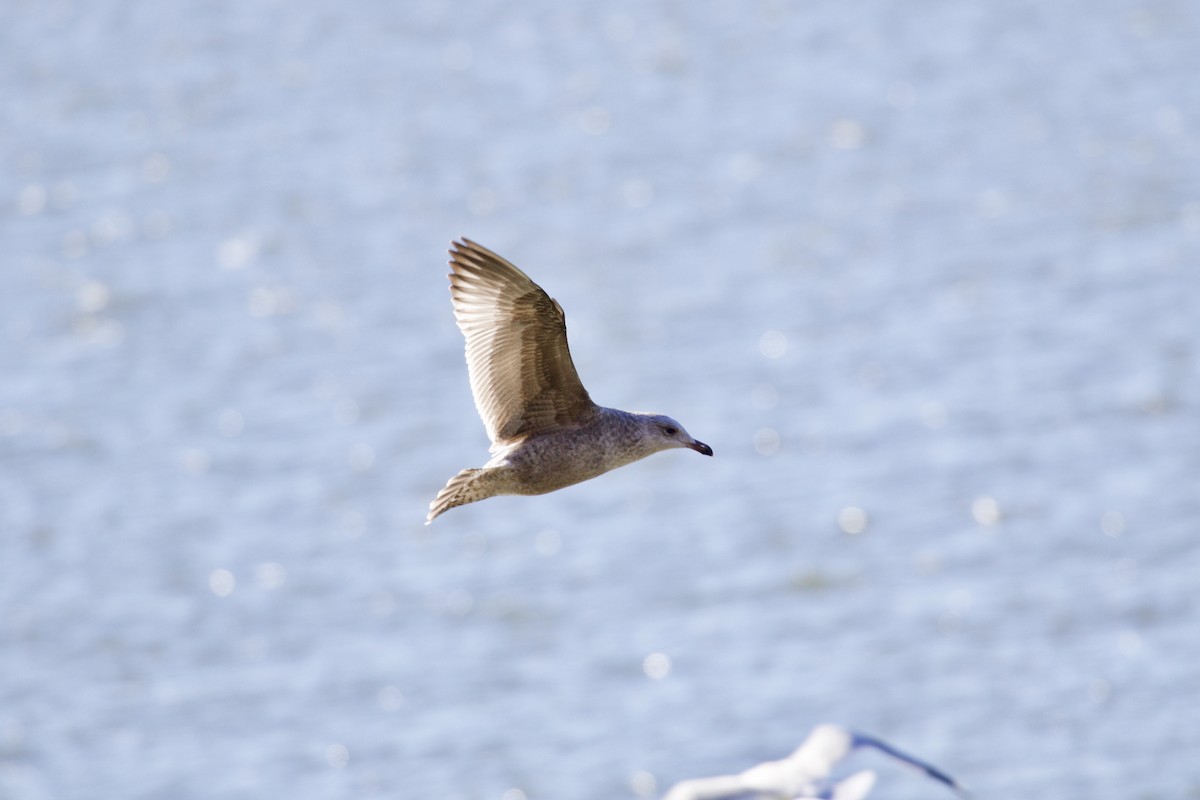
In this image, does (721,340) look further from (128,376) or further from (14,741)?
(14,741)

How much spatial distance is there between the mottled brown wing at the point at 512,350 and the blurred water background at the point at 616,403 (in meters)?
15.4

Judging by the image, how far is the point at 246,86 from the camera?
43062mm

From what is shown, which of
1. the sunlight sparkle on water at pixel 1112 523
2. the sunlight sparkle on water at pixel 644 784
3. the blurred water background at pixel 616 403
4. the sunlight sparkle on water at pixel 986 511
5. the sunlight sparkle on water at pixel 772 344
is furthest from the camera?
the sunlight sparkle on water at pixel 772 344

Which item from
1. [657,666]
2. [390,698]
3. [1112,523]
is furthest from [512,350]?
[1112,523]

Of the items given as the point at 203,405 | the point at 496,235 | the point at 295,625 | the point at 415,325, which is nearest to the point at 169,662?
the point at 295,625

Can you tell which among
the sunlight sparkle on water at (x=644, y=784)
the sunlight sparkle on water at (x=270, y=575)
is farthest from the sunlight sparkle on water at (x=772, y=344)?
the sunlight sparkle on water at (x=644, y=784)

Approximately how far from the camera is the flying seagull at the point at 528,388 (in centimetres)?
771

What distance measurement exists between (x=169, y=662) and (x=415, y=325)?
8.73 m

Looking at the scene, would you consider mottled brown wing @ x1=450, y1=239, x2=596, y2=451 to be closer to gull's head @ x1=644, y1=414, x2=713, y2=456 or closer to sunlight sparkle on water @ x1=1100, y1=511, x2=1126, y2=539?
gull's head @ x1=644, y1=414, x2=713, y2=456

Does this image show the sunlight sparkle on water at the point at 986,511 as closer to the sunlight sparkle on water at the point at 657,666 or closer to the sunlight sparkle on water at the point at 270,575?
the sunlight sparkle on water at the point at 657,666

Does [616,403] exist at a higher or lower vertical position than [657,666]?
higher

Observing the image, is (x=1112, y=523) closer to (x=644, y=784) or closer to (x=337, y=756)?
(x=644, y=784)

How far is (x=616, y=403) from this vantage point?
28203mm

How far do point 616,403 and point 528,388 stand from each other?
20.3 metres
